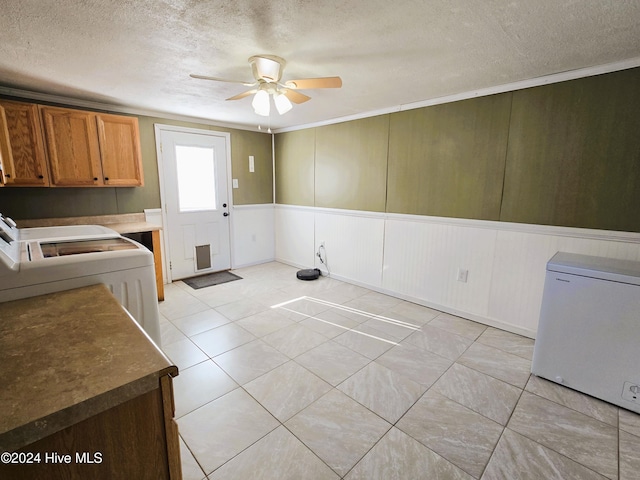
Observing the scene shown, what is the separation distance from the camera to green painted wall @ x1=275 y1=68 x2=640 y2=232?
2.23 metres

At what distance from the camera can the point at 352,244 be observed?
4.17 m

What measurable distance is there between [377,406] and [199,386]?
1.22 metres

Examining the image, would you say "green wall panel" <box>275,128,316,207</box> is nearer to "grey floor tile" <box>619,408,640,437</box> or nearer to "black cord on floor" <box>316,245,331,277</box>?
"black cord on floor" <box>316,245,331,277</box>

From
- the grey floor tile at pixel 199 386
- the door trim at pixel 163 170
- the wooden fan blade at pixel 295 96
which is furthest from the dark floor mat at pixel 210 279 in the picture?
the wooden fan blade at pixel 295 96

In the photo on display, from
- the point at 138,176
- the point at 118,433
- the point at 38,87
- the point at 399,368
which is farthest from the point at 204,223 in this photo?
the point at 118,433

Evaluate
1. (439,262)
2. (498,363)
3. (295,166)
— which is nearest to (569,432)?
(498,363)

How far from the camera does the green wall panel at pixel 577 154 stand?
86.3 inches

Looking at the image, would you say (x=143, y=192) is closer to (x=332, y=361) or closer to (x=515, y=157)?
(x=332, y=361)

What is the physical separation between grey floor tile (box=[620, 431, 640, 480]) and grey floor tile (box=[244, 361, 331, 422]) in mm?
1572

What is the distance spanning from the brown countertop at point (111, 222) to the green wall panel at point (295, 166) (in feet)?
6.98

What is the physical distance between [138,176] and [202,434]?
291cm

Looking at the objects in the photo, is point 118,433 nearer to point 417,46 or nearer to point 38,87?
point 417,46

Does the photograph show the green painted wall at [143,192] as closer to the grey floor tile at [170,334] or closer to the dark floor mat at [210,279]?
the dark floor mat at [210,279]

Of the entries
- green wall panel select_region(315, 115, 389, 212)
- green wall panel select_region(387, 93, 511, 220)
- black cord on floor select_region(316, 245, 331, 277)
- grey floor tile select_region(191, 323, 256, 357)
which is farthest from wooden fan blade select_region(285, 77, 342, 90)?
black cord on floor select_region(316, 245, 331, 277)
